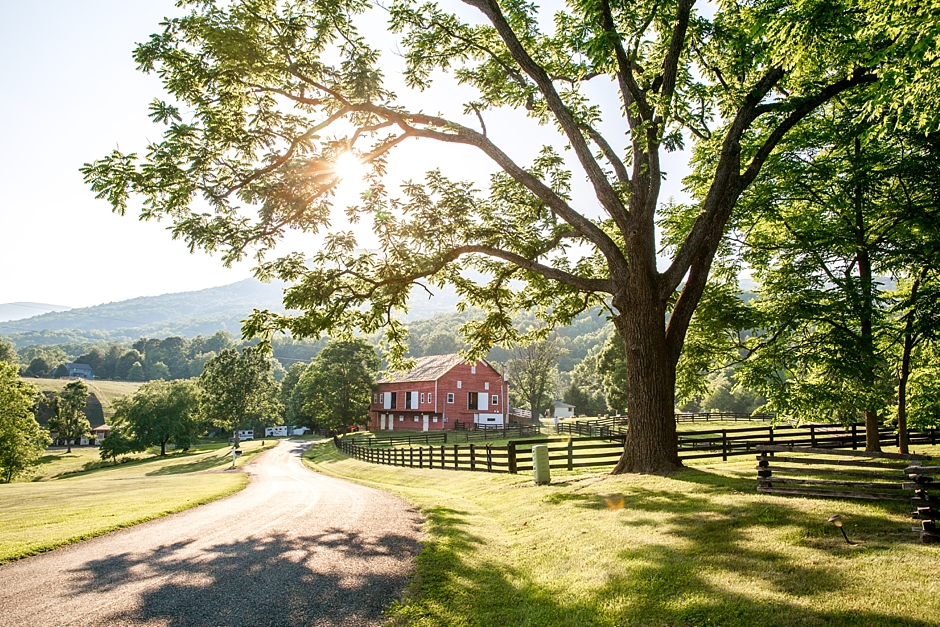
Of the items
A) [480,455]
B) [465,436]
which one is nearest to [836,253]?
[480,455]

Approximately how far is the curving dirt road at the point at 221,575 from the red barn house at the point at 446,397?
A: 1712 inches

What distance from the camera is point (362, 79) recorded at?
1325 cm

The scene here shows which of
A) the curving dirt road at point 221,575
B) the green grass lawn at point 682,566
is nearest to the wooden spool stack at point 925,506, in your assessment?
the green grass lawn at point 682,566

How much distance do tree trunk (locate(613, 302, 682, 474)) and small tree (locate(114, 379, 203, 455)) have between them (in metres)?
64.5

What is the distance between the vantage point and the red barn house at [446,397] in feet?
181

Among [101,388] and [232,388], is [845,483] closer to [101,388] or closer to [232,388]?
[232,388]

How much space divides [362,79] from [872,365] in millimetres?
15431

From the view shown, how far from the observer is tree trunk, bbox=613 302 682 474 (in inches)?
485

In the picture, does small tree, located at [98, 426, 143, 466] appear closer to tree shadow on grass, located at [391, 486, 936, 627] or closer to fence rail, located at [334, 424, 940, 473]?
fence rail, located at [334, 424, 940, 473]

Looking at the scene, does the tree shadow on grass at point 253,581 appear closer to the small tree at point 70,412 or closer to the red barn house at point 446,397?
the red barn house at point 446,397

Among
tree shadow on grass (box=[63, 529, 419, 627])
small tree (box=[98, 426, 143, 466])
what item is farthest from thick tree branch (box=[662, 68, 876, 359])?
small tree (box=[98, 426, 143, 466])

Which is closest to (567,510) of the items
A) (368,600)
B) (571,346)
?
(368,600)

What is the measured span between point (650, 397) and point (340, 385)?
5159 centimetres

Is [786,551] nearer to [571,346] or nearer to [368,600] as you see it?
[368,600]
